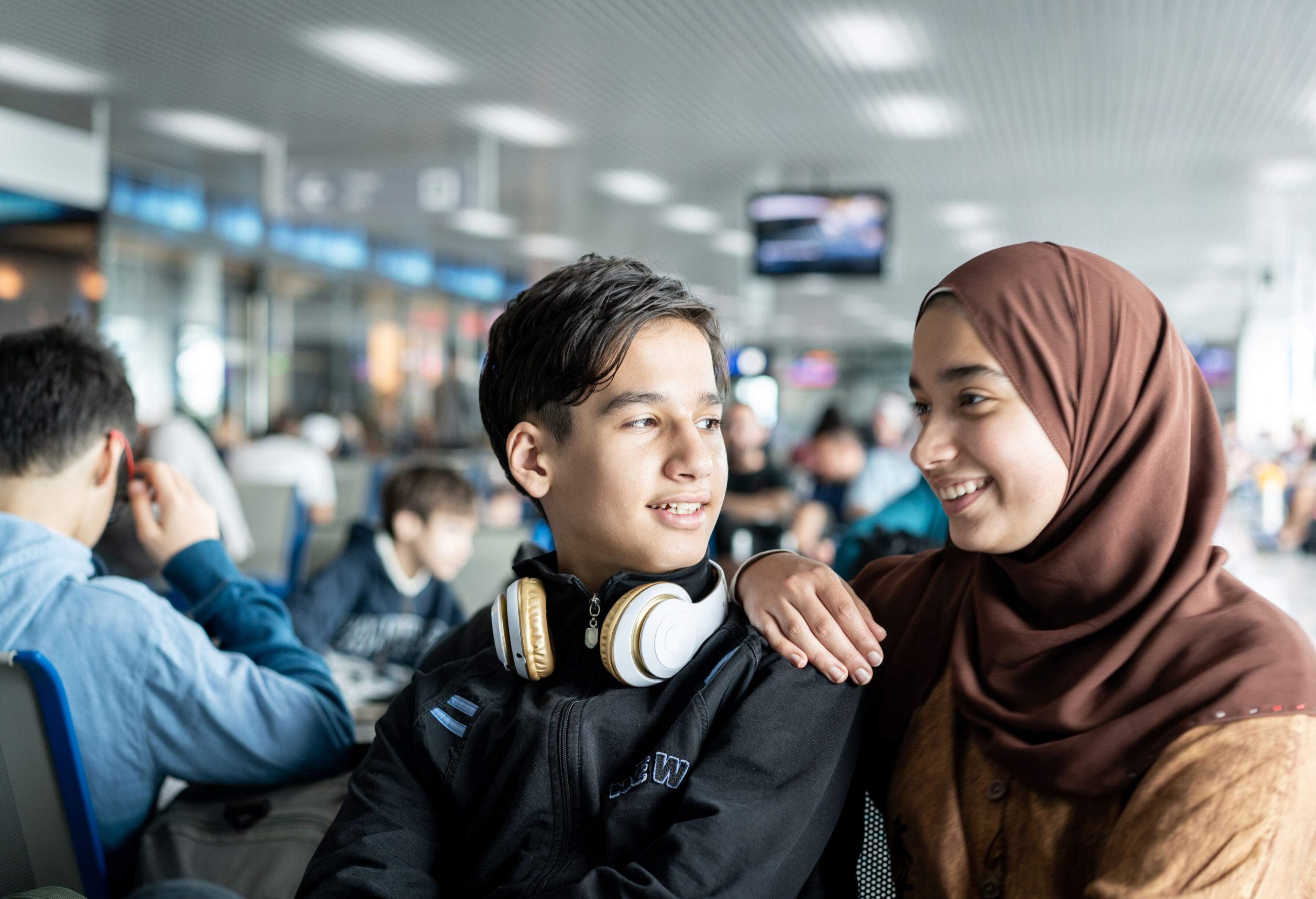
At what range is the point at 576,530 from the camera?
5.11 ft

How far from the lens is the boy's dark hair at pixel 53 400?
1.94 meters

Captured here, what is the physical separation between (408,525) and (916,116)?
5.67 meters

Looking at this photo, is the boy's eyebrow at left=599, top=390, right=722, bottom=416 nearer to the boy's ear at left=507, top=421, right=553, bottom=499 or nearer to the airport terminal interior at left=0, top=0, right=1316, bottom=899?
the airport terminal interior at left=0, top=0, right=1316, bottom=899

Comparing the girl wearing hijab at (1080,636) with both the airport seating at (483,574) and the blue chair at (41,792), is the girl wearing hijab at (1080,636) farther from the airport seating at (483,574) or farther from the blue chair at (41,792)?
the airport seating at (483,574)

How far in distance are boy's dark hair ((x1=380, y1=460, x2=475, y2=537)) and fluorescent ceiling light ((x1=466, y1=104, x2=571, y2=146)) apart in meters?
4.69

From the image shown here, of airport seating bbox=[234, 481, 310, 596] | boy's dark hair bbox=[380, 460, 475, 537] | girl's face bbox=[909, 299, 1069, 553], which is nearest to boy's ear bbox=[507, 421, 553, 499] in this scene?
girl's face bbox=[909, 299, 1069, 553]

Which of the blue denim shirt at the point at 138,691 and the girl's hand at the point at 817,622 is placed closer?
the girl's hand at the point at 817,622

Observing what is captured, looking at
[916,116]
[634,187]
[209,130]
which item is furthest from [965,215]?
[209,130]

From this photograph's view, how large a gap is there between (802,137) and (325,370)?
10366 millimetres

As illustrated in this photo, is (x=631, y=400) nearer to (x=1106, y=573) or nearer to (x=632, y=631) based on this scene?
(x=632, y=631)

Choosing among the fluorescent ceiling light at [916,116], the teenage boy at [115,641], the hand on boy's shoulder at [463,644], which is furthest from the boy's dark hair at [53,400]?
the fluorescent ceiling light at [916,116]

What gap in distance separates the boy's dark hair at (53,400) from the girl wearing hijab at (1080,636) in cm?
136

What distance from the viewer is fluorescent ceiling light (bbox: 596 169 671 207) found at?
10258mm

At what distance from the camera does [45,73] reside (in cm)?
725
